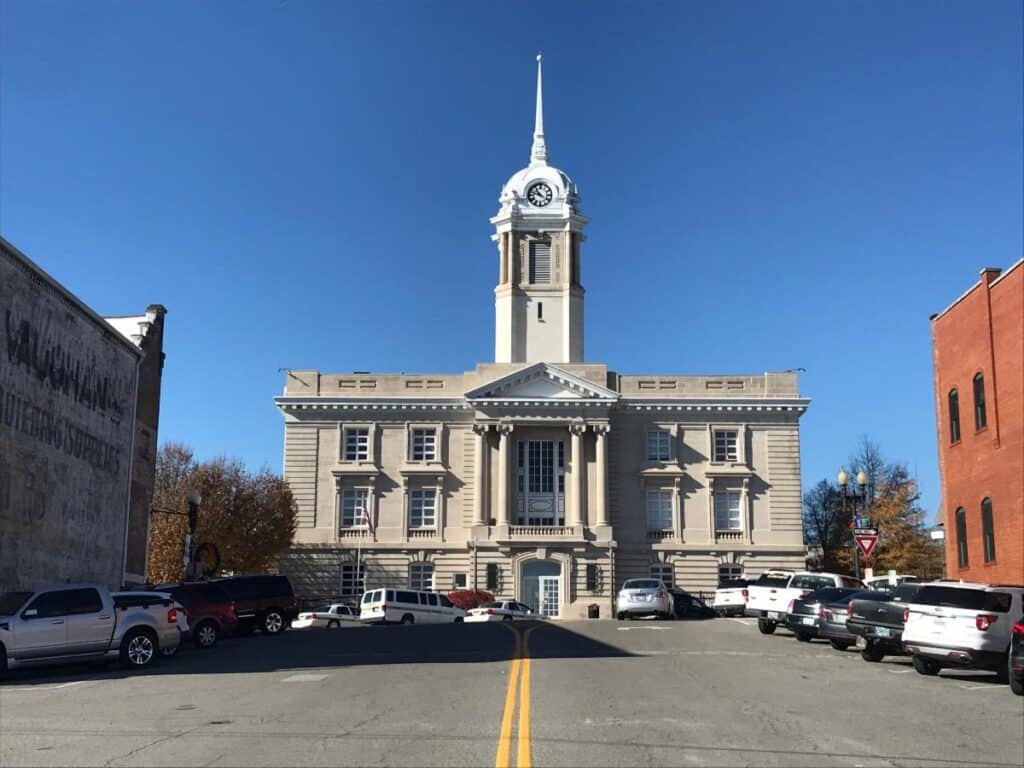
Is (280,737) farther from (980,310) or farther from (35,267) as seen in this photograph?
(980,310)

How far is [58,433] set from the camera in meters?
32.7

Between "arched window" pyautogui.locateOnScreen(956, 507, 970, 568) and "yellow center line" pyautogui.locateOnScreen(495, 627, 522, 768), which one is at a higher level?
"arched window" pyautogui.locateOnScreen(956, 507, 970, 568)

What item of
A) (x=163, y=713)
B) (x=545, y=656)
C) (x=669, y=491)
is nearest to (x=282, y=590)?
(x=545, y=656)

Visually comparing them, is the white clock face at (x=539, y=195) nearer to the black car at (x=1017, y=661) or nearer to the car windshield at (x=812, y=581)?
the car windshield at (x=812, y=581)

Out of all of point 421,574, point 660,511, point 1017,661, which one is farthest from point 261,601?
point 660,511

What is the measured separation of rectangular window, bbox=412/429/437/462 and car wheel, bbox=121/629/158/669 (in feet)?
142

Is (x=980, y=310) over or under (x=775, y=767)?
over

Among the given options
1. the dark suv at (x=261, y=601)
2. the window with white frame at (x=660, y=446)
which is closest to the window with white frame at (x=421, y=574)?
the window with white frame at (x=660, y=446)

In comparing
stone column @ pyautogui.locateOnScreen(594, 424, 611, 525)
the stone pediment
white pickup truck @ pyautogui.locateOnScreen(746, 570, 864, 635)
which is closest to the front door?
stone column @ pyautogui.locateOnScreen(594, 424, 611, 525)

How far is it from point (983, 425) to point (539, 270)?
135 ft

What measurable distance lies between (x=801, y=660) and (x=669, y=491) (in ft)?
140

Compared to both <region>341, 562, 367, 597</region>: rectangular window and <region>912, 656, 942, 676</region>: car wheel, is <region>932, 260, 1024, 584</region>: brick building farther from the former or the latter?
<region>341, 562, 367, 597</region>: rectangular window

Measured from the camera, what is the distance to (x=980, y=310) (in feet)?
112

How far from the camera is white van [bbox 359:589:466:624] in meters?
44.8
